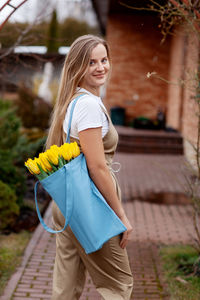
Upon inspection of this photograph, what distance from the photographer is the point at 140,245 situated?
15.5 ft

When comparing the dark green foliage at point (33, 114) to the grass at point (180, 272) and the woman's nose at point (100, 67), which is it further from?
the woman's nose at point (100, 67)

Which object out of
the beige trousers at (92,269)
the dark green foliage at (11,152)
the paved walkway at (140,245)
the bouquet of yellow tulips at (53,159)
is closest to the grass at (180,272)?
the paved walkway at (140,245)

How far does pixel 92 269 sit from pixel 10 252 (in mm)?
2411

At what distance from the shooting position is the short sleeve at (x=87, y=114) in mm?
1976

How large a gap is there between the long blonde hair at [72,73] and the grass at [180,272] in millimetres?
1884

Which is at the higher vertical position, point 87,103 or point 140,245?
point 87,103

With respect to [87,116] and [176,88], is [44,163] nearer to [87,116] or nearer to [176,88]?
[87,116]

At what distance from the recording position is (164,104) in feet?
54.1

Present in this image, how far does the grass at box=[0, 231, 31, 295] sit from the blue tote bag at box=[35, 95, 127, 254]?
174 centimetres

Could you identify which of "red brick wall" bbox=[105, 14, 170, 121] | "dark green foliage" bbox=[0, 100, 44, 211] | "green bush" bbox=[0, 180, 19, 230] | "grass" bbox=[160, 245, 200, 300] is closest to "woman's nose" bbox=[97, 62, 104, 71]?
"grass" bbox=[160, 245, 200, 300]

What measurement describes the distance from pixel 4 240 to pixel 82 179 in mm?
3285

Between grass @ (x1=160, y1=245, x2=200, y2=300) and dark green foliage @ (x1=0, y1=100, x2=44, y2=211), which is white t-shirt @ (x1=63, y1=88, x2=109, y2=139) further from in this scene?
dark green foliage @ (x1=0, y1=100, x2=44, y2=211)

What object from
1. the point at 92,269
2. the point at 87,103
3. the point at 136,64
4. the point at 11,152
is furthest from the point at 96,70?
the point at 136,64

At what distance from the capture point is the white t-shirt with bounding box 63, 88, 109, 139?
1.98 m
